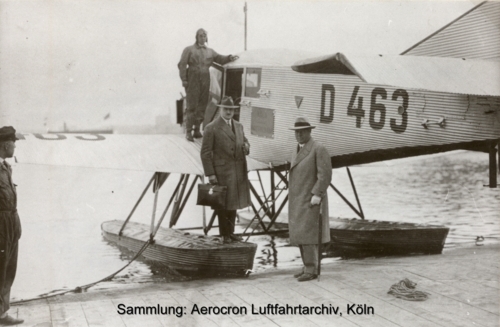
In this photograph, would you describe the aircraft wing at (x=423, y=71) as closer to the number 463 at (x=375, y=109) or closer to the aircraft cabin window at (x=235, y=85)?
the number 463 at (x=375, y=109)

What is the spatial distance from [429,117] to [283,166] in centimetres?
259

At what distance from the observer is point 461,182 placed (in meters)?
29.7

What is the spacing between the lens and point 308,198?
6.34 metres

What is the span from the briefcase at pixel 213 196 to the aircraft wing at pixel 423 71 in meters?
1.84

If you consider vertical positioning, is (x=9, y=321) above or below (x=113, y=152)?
below

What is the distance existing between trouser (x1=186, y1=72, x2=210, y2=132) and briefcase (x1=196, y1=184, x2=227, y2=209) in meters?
2.31

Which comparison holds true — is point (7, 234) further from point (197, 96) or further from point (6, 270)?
point (197, 96)

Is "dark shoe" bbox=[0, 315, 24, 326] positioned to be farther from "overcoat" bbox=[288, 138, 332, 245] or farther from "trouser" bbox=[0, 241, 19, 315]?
"overcoat" bbox=[288, 138, 332, 245]

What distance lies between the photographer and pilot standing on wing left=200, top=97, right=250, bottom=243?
23.2 ft

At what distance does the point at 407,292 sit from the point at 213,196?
270cm

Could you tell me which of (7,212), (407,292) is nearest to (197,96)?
(7,212)

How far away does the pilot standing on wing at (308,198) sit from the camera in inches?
246

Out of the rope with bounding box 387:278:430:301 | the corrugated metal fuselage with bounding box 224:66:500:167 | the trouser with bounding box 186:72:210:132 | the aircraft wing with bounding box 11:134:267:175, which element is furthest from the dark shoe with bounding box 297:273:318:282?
the trouser with bounding box 186:72:210:132

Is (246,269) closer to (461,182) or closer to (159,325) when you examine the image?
(159,325)
